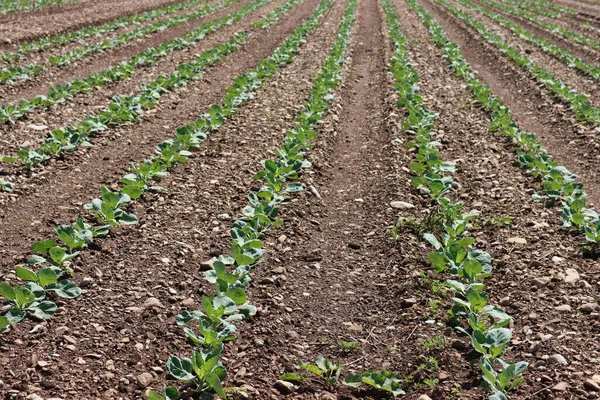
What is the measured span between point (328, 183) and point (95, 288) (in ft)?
12.5

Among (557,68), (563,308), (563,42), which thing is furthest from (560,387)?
(563,42)

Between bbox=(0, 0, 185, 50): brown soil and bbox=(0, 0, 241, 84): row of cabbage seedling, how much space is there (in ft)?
6.72

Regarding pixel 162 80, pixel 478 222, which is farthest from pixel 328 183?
pixel 162 80

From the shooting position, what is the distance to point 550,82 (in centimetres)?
1411

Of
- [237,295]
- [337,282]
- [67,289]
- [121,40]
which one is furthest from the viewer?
[121,40]

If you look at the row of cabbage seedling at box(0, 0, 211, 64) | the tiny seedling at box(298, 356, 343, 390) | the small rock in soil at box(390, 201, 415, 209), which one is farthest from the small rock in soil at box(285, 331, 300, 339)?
the row of cabbage seedling at box(0, 0, 211, 64)

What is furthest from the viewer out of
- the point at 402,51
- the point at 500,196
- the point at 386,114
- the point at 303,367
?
the point at 402,51

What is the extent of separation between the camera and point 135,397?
3969 millimetres

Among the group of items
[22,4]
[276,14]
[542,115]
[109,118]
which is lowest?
[542,115]

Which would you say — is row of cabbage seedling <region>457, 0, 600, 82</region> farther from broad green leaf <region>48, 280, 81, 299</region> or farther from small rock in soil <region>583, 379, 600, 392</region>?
broad green leaf <region>48, 280, 81, 299</region>

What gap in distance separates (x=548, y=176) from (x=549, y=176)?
13 mm

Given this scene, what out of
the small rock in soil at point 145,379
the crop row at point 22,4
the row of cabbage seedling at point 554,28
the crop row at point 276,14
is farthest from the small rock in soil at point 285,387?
the crop row at point 22,4

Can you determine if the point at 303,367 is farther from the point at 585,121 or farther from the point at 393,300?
the point at 585,121

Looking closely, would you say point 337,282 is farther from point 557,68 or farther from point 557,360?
point 557,68
